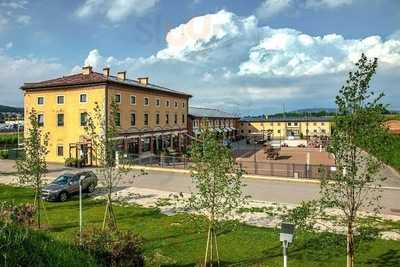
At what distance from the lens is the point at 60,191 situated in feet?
80.1

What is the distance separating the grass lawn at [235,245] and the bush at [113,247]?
1.32 m

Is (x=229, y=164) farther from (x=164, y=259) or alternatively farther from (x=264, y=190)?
(x=264, y=190)

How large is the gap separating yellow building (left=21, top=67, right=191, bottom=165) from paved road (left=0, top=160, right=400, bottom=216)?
19.8 feet

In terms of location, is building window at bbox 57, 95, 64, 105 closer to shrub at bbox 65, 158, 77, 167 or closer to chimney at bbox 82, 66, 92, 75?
chimney at bbox 82, 66, 92, 75

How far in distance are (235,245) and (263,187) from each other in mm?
13931

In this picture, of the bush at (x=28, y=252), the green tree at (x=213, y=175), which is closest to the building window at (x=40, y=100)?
the green tree at (x=213, y=175)

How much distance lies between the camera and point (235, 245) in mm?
15195

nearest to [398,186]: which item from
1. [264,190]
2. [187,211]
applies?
[264,190]

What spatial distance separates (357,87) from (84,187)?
2051 cm

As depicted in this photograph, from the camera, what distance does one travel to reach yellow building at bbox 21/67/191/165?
136ft

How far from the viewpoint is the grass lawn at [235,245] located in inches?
529

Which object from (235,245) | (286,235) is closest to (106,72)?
(235,245)

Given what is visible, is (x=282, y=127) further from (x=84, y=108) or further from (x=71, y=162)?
(x=71, y=162)

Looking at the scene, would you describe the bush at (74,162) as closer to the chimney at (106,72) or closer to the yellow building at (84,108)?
the yellow building at (84,108)
